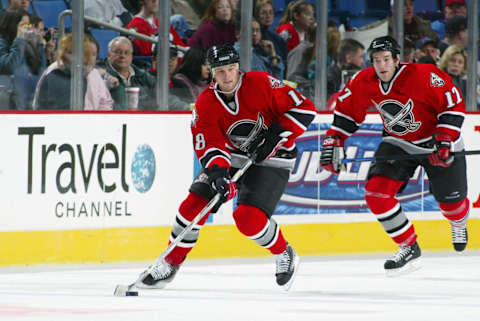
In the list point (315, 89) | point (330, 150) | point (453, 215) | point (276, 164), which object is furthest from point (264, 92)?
point (315, 89)

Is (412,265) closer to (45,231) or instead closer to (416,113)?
(416,113)

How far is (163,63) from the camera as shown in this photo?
230 inches

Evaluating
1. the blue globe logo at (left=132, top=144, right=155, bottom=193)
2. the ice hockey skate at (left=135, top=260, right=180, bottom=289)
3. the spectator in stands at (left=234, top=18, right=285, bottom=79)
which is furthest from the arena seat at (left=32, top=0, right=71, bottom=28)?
the ice hockey skate at (left=135, top=260, right=180, bottom=289)

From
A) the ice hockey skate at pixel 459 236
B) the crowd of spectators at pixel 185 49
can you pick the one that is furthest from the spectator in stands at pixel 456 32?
the ice hockey skate at pixel 459 236

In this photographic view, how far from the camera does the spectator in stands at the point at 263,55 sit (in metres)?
6.12

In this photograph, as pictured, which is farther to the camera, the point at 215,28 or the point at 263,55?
the point at 263,55

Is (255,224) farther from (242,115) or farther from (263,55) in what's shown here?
→ (263,55)

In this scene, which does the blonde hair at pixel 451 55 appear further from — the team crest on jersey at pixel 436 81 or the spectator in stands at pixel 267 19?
the team crest on jersey at pixel 436 81

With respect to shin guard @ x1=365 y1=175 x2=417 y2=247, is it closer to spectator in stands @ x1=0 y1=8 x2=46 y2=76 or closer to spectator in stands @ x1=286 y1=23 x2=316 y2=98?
spectator in stands @ x1=286 y1=23 x2=316 y2=98

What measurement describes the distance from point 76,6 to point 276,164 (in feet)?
5.51

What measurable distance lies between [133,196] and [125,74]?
74 cm

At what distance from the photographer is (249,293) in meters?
4.32

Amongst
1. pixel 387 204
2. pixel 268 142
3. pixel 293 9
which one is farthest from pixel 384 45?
pixel 293 9

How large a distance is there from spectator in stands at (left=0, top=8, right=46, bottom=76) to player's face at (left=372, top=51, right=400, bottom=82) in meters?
1.79
